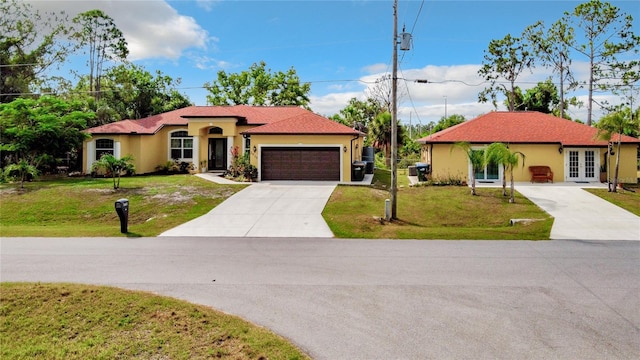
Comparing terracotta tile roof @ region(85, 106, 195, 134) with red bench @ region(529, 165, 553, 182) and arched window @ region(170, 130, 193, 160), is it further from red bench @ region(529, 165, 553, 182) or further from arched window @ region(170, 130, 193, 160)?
red bench @ region(529, 165, 553, 182)

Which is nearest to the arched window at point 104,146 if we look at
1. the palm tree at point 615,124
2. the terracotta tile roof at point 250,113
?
the terracotta tile roof at point 250,113

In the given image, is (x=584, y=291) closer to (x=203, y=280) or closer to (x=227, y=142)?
(x=203, y=280)

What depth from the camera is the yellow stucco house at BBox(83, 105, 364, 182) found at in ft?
78.8

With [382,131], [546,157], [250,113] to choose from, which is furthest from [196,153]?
[546,157]

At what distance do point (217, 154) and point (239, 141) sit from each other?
2.35 m

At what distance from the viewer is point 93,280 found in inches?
323

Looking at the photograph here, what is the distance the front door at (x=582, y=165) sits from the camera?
23641mm

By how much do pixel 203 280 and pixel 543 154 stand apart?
72.3 ft

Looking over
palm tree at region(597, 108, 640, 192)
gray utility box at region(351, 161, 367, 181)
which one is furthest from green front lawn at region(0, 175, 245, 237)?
palm tree at region(597, 108, 640, 192)

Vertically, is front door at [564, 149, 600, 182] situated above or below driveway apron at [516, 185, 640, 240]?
above

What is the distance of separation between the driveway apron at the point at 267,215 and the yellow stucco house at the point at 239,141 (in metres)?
2.63

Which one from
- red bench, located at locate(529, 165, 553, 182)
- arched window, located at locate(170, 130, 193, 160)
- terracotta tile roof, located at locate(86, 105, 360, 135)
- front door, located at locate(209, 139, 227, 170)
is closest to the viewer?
red bench, located at locate(529, 165, 553, 182)

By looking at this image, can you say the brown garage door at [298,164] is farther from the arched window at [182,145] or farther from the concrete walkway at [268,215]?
the arched window at [182,145]

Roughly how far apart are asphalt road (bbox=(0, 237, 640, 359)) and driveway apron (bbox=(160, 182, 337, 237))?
1.15 metres
